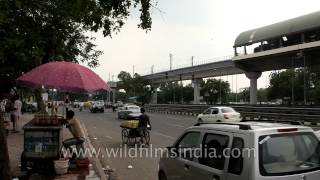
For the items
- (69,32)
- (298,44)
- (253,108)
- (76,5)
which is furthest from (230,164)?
(298,44)

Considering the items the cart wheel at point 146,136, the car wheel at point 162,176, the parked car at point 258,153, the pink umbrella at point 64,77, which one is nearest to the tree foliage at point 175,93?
the cart wheel at point 146,136

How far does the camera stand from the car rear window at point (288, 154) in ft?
18.8

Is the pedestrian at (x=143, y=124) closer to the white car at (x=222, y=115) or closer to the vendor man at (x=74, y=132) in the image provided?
the vendor man at (x=74, y=132)

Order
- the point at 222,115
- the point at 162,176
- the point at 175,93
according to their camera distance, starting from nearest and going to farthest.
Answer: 1. the point at 162,176
2. the point at 222,115
3. the point at 175,93

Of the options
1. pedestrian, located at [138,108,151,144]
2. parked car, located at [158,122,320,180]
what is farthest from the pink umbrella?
pedestrian, located at [138,108,151,144]

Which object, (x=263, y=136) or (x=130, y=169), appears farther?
(x=130, y=169)

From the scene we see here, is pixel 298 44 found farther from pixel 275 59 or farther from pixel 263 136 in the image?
pixel 263 136

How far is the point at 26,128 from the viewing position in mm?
11125

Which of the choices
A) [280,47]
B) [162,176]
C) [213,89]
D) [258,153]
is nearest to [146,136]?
[162,176]

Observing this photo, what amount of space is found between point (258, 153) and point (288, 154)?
18.6 inches

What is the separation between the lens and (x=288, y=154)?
5.91 metres

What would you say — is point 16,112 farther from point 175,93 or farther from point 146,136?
point 175,93

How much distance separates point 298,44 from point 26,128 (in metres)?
42.7

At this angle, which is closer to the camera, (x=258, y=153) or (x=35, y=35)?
(x=258, y=153)
